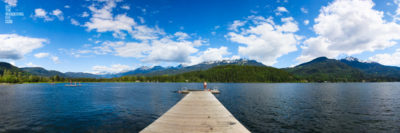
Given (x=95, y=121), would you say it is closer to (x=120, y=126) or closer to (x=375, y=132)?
(x=120, y=126)

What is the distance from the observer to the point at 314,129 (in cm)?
2067

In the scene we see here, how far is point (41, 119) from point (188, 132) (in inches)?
930

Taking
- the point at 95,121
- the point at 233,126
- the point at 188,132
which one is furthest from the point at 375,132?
the point at 95,121

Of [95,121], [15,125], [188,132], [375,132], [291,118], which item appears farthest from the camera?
[291,118]

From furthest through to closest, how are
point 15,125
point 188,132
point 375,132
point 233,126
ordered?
1. point 15,125
2. point 375,132
3. point 233,126
4. point 188,132

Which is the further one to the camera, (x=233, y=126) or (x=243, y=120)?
(x=243, y=120)

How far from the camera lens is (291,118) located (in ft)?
85.4

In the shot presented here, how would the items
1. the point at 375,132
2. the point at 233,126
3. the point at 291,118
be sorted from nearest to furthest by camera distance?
1. the point at 233,126
2. the point at 375,132
3. the point at 291,118

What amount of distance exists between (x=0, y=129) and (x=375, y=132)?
39.3m

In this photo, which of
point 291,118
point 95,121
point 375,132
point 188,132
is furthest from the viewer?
point 291,118

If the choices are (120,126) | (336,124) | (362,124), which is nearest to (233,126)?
(120,126)

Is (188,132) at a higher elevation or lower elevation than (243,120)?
higher

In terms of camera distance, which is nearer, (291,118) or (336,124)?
(336,124)

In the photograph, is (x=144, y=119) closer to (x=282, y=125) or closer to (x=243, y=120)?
(x=243, y=120)
